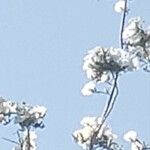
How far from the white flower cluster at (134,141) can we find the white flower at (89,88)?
799 mm

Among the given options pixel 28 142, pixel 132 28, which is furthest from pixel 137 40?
pixel 28 142

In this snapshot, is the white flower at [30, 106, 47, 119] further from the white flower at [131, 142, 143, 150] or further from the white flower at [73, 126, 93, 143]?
the white flower at [131, 142, 143, 150]

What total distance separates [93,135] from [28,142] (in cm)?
70

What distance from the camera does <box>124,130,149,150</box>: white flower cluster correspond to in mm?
9477

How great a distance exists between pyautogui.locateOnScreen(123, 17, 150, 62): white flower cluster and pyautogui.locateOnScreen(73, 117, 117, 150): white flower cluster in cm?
87

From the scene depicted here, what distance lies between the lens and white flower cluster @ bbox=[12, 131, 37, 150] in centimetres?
→ 937

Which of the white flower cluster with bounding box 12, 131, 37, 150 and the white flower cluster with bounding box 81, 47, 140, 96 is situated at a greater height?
the white flower cluster with bounding box 81, 47, 140, 96

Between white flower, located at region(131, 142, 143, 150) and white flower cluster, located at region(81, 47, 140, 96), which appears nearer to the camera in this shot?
white flower cluster, located at region(81, 47, 140, 96)

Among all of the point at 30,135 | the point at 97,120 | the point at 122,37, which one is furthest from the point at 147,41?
the point at 30,135

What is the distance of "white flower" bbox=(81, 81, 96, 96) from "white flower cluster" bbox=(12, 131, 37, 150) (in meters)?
0.75

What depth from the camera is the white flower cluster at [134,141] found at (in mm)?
9477

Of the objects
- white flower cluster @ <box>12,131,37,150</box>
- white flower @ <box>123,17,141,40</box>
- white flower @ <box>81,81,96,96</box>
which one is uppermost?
white flower @ <box>123,17,141,40</box>

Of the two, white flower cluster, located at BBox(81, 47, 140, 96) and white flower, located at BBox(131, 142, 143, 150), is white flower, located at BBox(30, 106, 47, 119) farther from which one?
white flower, located at BBox(131, 142, 143, 150)

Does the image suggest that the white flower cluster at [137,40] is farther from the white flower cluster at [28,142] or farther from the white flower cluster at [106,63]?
the white flower cluster at [28,142]
